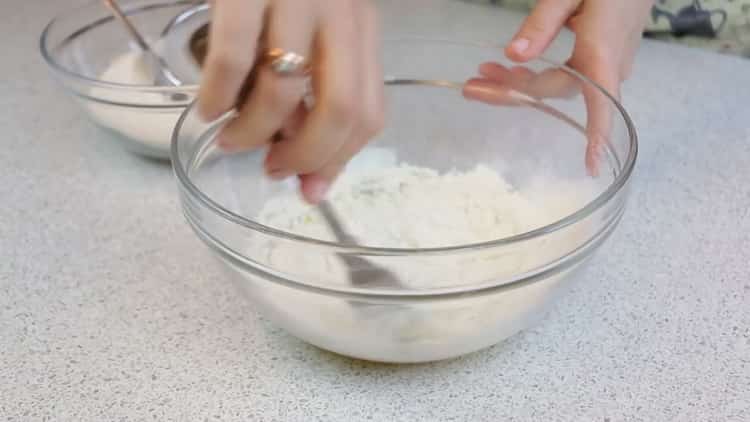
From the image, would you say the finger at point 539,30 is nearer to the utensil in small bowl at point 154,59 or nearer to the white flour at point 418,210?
the white flour at point 418,210

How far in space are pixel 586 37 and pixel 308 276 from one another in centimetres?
43

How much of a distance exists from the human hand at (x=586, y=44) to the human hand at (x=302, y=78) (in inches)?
9.7

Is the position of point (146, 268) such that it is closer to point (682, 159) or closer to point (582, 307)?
point (582, 307)

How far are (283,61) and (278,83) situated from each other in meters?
0.02

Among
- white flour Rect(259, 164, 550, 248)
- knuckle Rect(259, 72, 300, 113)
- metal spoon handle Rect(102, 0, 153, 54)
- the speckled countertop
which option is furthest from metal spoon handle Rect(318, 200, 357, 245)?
metal spoon handle Rect(102, 0, 153, 54)

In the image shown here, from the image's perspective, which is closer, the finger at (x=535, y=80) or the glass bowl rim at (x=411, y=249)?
the glass bowl rim at (x=411, y=249)

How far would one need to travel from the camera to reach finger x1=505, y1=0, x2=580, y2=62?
74 centimetres

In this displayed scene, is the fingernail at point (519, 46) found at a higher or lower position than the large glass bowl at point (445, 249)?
higher

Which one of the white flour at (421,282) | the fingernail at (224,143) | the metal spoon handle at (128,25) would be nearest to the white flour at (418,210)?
the white flour at (421,282)

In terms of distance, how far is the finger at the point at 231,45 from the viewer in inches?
18.4

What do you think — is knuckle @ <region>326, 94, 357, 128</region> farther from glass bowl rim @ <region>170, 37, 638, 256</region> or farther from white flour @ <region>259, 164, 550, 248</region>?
white flour @ <region>259, 164, 550, 248</region>

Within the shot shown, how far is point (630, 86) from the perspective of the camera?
1025 mm

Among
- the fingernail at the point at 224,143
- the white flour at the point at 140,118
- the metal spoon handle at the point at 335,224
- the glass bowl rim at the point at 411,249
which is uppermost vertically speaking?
the glass bowl rim at the point at 411,249

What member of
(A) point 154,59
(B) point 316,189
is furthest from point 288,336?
(A) point 154,59
